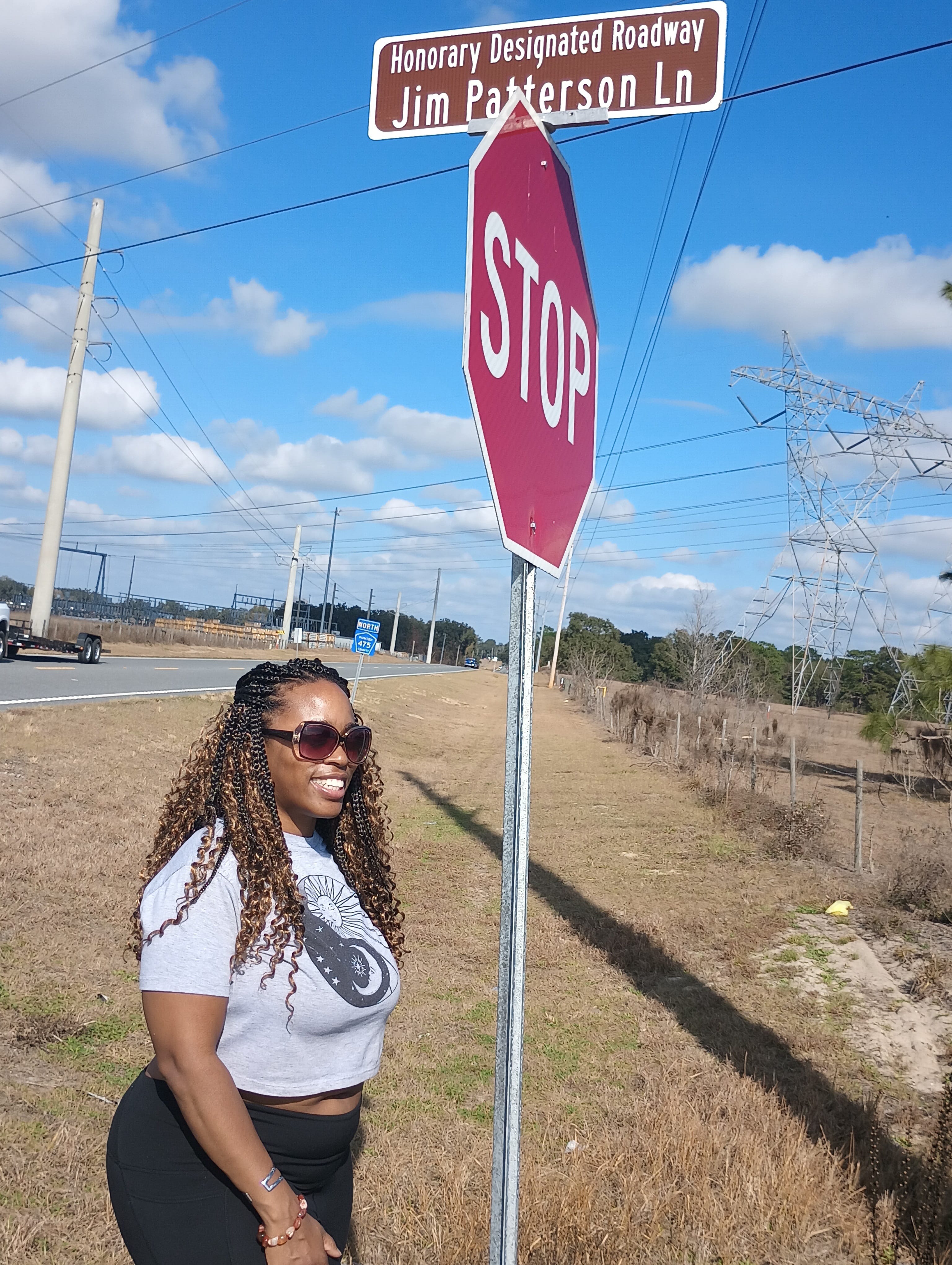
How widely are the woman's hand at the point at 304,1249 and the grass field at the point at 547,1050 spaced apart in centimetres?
190

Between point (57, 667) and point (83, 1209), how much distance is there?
75.0 feet

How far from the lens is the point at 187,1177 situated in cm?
203

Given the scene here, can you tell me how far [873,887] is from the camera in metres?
10.7

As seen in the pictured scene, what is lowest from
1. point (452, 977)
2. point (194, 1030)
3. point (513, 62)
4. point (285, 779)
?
point (452, 977)

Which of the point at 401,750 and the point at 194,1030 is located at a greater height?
the point at 194,1030

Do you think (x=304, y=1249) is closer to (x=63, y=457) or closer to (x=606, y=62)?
(x=606, y=62)

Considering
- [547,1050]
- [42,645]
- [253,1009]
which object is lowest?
[547,1050]

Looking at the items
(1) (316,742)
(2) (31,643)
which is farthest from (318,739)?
(2) (31,643)

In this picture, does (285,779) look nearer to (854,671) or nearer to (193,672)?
(193,672)

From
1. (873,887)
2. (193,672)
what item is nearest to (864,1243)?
(873,887)

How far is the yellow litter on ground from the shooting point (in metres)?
9.55

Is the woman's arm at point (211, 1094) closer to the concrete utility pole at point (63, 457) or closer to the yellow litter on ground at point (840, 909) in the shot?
the yellow litter on ground at point (840, 909)

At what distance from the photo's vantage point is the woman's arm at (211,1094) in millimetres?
1904

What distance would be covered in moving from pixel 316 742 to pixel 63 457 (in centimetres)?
2977
